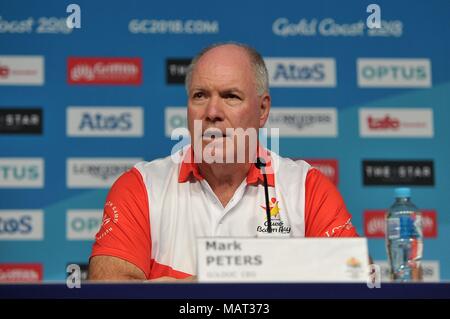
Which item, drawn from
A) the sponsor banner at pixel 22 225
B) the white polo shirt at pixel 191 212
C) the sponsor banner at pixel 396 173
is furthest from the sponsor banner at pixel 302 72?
the white polo shirt at pixel 191 212

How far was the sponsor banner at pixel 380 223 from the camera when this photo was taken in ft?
12.3

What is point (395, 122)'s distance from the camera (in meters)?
3.82

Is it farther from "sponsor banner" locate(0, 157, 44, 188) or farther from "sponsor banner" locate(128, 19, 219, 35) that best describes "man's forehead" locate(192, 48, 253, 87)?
"sponsor banner" locate(0, 157, 44, 188)

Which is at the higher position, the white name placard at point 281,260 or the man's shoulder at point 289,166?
the man's shoulder at point 289,166

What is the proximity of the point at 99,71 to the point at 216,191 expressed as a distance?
1.75m

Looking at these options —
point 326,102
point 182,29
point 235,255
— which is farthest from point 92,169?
point 235,255

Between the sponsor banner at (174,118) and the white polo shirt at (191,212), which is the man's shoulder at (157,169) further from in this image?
the sponsor banner at (174,118)

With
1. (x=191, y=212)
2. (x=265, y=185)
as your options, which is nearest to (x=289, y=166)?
(x=265, y=185)

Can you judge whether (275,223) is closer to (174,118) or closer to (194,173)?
(194,173)

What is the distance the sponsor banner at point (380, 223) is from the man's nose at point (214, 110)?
1.85 metres

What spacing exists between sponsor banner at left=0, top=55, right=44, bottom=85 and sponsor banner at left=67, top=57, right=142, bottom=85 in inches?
6.1

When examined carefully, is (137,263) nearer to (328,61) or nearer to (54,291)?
(54,291)
